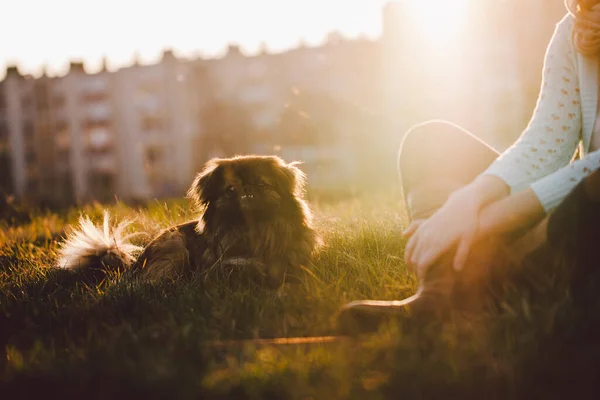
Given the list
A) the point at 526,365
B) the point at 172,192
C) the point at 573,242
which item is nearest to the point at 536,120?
the point at 573,242

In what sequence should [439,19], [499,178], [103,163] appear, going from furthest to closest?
[103,163] < [439,19] < [499,178]

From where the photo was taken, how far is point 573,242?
1.87m

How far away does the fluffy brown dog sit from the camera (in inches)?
129

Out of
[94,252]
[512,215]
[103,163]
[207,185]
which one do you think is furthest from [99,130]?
[512,215]

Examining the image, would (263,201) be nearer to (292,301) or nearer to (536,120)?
(292,301)

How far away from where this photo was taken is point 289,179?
3520mm

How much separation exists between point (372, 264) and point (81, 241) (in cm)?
203

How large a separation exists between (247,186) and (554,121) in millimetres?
1782

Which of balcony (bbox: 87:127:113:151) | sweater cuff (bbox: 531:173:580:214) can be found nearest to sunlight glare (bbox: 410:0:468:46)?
balcony (bbox: 87:127:113:151)

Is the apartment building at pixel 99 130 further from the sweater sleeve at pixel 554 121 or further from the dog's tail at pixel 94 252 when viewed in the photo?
the sweater sleeve at pixel 554 121

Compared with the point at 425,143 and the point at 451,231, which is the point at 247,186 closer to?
the point at 425,143

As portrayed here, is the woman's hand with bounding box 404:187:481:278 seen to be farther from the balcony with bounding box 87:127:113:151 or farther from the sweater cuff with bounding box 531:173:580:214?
the balcony with bounding box 87:127:113:151

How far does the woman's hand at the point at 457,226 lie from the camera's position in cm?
196

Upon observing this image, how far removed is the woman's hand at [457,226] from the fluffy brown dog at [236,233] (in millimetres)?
1229
